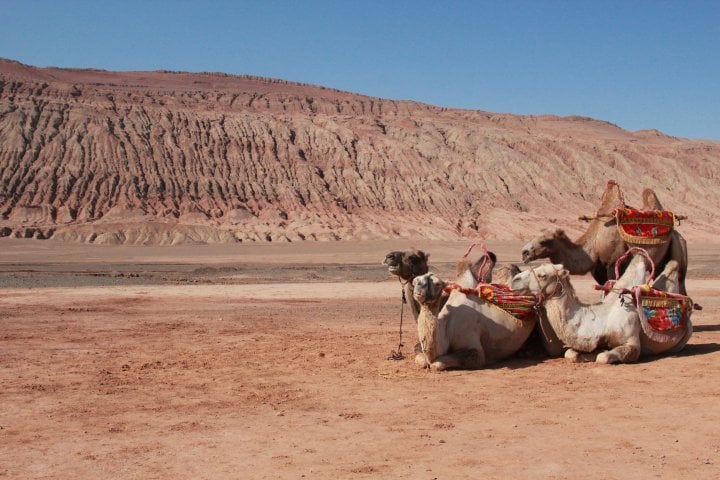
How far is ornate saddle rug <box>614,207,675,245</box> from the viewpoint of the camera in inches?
493

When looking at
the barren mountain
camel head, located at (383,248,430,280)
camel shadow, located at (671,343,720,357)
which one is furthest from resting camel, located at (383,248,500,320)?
the barren mountain

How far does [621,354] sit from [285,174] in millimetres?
72461

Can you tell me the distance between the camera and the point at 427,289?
32.2 feet

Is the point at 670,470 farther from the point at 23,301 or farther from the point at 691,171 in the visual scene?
the point at 691,171

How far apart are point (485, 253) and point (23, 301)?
15.0 meters

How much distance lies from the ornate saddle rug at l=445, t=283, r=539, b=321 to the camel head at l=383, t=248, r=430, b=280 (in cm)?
58

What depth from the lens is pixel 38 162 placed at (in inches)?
3000

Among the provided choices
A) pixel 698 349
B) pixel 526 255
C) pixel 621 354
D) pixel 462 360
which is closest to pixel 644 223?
pixel 526 255

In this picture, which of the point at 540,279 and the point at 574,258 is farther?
the point at 574,258

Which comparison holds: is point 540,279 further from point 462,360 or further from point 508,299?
point 462,360

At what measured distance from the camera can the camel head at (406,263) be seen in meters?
11.0

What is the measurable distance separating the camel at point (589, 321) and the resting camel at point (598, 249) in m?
1.92

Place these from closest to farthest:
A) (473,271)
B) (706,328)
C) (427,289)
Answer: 1. (427,289)
2. (473,271)
3. (706,328)

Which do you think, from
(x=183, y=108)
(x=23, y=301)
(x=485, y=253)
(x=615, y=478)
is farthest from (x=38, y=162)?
(x=615, y=478)
